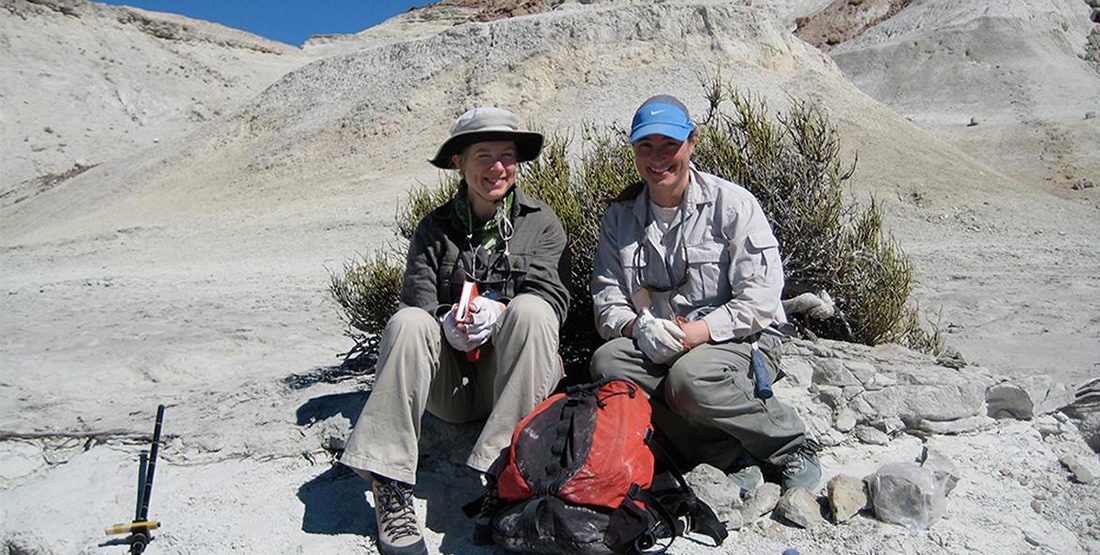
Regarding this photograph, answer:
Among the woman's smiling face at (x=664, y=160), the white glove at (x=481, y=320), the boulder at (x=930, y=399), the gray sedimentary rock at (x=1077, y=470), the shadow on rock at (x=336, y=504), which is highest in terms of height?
the woman's smiling face at (x=664, y=160)

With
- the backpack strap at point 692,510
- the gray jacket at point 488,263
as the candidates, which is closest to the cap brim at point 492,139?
the gray jacket at point 488,263

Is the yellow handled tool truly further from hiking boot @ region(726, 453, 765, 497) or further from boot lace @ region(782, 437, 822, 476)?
boot lace @ region(782, 437, 822, 476)

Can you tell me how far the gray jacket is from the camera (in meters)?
3.14

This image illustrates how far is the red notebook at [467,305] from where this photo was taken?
9.54 feet

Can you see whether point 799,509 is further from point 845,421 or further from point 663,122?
point 663,122

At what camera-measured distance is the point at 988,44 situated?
1225 inches

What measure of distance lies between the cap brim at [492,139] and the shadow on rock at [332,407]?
124cm

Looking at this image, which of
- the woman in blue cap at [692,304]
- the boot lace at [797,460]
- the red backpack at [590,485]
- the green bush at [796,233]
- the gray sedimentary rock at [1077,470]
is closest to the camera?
the red backpack at [590,485]

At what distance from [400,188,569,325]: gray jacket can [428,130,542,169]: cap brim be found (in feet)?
0.62

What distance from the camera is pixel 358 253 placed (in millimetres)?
8188

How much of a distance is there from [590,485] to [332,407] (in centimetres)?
182

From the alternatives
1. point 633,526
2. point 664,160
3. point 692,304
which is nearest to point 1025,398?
point 692,304

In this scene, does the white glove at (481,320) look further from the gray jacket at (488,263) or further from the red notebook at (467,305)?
the gray jacket at (488,263)

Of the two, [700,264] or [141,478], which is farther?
[141,478]
